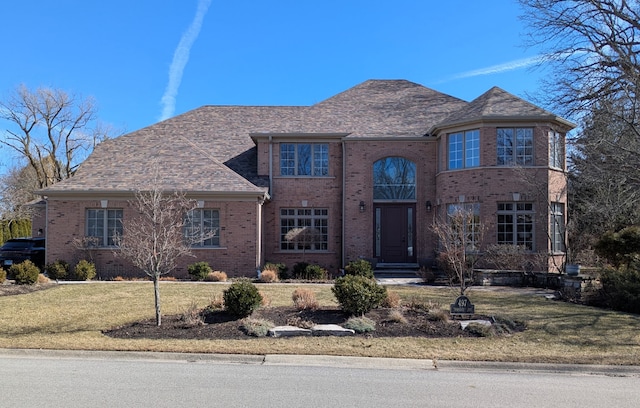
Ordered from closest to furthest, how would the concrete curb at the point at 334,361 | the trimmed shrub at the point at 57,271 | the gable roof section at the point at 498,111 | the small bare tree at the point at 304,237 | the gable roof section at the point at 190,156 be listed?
the concrete curb at the point at 334,361 → the trimmed shrub at the point at 57,271 → the gable roof section at the point at 498,111 → the gable roof section at the point at 190,156 → the small bare tree at the point at 304,237

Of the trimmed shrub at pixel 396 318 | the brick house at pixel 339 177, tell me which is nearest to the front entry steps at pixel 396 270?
the brick house at pixel 339 177

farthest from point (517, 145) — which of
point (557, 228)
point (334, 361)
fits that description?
point (334, 361)

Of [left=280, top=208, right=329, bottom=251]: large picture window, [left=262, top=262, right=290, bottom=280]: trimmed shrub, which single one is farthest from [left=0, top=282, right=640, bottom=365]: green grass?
[left=280, top=208, right=329, bottom=251]: large picture window

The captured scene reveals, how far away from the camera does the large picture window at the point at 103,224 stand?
1941 centimetres

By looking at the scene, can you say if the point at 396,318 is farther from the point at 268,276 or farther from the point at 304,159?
the point at 304,159

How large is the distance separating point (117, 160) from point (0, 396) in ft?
53.9

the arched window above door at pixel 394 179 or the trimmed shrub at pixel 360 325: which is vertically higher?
the arched window above door at pixel 394 179

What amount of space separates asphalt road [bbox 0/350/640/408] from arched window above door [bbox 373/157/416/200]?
570 inches

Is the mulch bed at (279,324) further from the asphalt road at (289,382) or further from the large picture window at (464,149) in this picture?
the large picture window at (464,149)

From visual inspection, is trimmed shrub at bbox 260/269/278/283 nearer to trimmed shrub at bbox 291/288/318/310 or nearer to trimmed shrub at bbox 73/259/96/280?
trimmed shrub at bbox 73/259/96/280

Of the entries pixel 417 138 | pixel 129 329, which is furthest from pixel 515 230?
pixel 129 329

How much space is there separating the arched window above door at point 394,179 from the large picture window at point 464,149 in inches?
80.5

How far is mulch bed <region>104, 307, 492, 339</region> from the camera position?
9211mm

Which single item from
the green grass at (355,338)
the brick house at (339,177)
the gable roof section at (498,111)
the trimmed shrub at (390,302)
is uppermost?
the gable roof section at (498,111)
